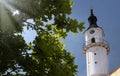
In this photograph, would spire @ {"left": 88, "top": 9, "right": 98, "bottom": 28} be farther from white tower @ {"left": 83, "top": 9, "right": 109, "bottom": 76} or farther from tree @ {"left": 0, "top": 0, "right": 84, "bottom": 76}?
tree @ {"left": 0, "top": 0, "right": 84, "bottom": 76}

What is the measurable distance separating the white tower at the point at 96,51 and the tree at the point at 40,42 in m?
41.7

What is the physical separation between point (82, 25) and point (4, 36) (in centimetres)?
315

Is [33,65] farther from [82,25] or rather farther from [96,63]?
[96,63]

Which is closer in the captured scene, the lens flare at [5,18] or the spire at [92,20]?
the lens flare at [5,18]

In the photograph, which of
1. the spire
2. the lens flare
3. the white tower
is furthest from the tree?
the spire

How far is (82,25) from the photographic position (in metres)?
13.7

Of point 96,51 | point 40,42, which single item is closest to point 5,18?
point 40,42

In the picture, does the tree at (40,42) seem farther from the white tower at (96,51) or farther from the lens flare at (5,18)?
the white tower at (96,51)

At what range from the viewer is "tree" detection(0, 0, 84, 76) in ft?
40.8

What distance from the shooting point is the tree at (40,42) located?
12422 mm

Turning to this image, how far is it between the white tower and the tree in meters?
41.7

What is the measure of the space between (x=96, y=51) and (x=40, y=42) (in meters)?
45.0

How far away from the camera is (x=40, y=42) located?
12914mm

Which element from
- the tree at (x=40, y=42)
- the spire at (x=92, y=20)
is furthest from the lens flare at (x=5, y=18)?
the spire at (x=92, y=20)
